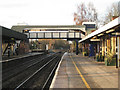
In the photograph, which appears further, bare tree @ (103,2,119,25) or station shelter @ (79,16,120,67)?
bare tree @ (103,2,119,25)

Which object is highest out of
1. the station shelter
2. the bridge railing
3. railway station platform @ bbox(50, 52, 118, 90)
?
the bridge railing

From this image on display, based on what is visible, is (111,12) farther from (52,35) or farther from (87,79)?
(87,79)

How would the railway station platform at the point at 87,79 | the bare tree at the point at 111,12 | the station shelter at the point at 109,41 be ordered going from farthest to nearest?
the bare tree at the point at 111,12, the station shelter at the point at 109,41, the railway station platform at the point at 87,79

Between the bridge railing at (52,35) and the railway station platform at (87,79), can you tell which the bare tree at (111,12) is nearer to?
the bridge railing at (52,35)

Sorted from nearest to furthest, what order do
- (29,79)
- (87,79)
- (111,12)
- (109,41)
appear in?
1. (87,79)
2. (29,79)
3. (109,41)
4. (111,12)

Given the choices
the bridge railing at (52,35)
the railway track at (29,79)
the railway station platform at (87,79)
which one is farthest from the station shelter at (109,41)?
the bridge railing at (52,35)

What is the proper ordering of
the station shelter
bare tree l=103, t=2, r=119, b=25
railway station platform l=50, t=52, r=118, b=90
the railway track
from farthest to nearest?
bare tree l=103, t=2, r=119, b=25 → the station shelter → the railway track → railway station platform l=50, t=52, r=118, b=90

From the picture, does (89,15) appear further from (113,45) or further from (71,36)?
(113,45)

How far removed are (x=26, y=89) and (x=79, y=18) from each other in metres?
48.2

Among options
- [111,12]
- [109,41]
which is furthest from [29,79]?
[111,12]

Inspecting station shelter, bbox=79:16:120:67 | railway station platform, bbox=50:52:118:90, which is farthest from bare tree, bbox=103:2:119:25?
railway station platform, bbox=50:52:118:90

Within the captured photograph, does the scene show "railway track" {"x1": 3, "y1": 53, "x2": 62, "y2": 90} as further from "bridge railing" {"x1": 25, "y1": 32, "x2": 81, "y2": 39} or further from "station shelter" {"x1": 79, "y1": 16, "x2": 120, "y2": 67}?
"bridge railing" {"x1": 25, "y1": 32, "x2": 81, "y2": 39}

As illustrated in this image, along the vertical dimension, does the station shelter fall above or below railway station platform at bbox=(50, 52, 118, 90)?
above

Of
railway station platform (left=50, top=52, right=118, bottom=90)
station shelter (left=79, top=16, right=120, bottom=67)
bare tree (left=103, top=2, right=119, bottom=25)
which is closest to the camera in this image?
railway station platform (left=50, top=52, right=118, bottom=90)
